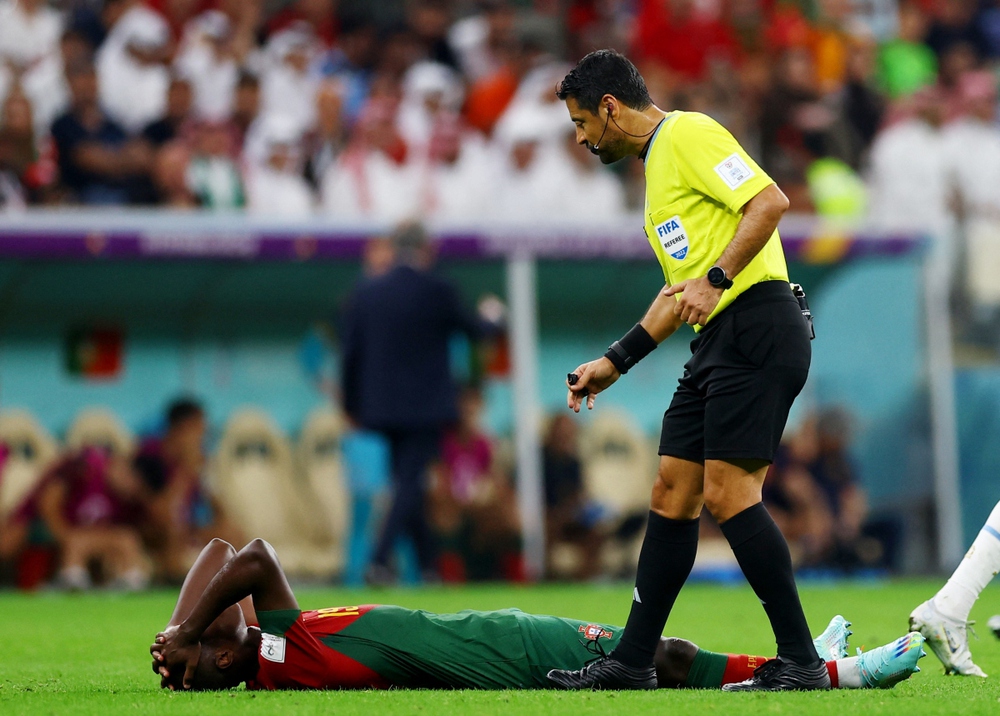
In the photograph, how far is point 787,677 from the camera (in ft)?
15.6

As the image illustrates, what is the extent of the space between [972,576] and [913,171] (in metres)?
9.03

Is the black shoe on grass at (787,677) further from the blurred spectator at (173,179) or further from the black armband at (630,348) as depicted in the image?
the blurred spectator at (173,179)

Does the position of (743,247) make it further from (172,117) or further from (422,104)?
(422,104)

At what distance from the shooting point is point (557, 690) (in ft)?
16.1

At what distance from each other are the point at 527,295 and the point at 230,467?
2837mm

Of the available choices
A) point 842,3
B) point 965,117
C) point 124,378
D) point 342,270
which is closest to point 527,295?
point 342,270

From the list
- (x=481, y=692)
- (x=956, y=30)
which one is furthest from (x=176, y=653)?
(x=956, y=30)

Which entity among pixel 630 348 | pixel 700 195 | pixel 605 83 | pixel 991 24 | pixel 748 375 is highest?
pixel 991 24

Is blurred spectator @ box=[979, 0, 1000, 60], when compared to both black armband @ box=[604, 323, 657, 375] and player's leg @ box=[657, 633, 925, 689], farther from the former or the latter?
player's leg @ box=[657, 633, 925, 689]

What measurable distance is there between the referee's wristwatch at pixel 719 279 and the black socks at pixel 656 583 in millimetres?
818

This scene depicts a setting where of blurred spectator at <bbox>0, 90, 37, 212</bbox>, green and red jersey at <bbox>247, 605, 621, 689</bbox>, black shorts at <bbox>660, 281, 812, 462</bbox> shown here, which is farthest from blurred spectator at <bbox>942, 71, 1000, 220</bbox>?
green and red jersey at <bbox>247, 605, 621, 689</bbox>

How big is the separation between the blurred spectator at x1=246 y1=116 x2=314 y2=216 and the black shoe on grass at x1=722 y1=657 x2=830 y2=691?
814cm

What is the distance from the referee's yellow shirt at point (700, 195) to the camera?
476cm

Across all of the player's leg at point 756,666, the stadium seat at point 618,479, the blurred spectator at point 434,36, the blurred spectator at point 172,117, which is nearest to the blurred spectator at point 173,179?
the blurred spectator at point 172,117
